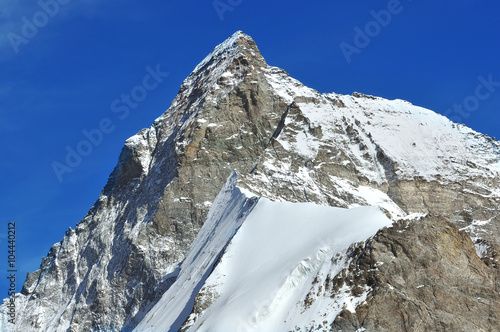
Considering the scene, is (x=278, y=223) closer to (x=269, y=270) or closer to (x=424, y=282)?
(x=269, y=270)

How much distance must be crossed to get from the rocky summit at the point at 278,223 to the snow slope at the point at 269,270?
0.21 m

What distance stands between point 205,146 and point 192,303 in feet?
179

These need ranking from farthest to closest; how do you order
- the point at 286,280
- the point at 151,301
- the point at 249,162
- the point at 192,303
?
the point at 249,162, the point at 151,301, the point at 192,303, the point at 286,280

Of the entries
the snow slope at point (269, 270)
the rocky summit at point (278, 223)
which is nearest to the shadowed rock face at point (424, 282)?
the rocky summit at point (278, 223)

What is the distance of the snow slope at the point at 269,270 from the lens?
86.9 meters

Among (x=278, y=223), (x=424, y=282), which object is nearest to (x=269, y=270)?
(x=278, y=223)

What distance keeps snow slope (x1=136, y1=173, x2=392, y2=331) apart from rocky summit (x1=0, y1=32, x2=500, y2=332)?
0.68 feet

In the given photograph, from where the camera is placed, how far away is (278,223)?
10506cm

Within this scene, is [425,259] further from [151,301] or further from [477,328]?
Result: [151,301]

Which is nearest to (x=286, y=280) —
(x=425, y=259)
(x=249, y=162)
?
(x=425, y=259)

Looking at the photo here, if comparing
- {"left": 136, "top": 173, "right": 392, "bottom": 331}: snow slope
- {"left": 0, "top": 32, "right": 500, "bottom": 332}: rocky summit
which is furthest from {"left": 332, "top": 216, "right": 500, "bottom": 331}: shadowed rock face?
{"left": 136, "top": 173, "right": 392, "bottom": 331}: snow slope

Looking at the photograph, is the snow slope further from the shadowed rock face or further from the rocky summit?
the shadowed rock face

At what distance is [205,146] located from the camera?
15650 cm

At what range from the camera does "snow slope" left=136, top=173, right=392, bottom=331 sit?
86.9m
